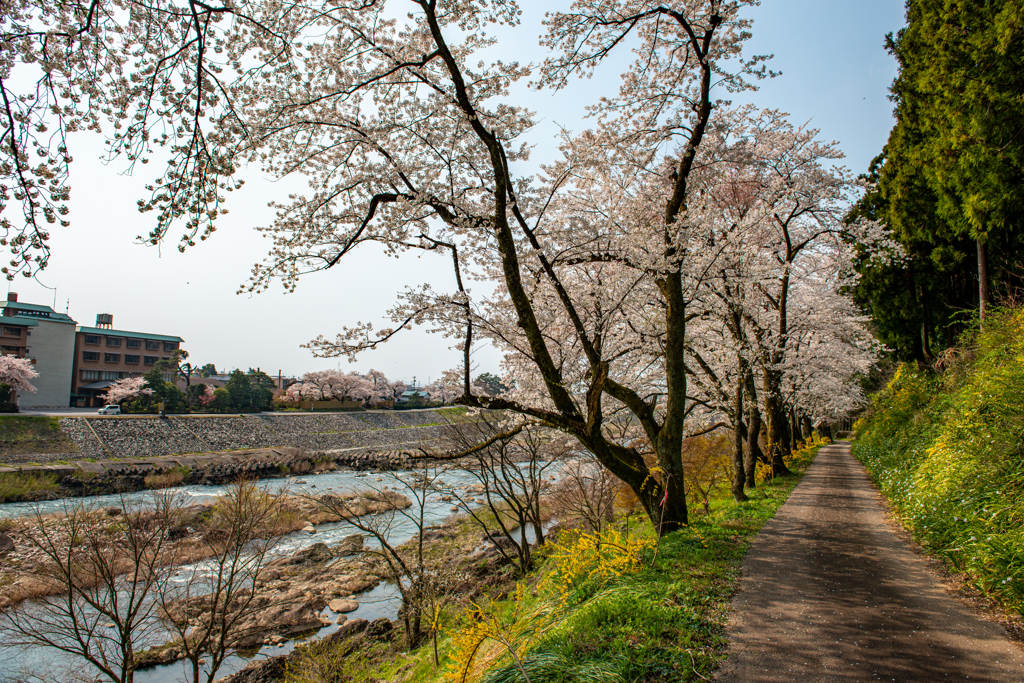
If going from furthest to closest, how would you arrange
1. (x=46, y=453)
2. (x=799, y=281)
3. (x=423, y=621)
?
(x=46, y=453), (x=799, y=281), (x=423, y=621)

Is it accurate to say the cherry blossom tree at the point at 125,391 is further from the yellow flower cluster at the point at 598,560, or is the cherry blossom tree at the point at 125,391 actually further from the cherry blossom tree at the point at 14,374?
the yellow flower cluster at the point at 598,560

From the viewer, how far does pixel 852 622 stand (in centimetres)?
433

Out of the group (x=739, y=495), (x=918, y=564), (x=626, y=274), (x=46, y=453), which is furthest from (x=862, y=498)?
(x=46, y=453)

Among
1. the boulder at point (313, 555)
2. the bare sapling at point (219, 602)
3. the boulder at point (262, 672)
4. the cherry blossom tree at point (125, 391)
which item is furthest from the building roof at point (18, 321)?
the boulder at point (262, 672)

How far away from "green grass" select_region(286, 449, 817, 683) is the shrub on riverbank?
2.27m

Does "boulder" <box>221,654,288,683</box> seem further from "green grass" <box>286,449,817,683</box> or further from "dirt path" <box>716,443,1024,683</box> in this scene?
"dirt path" <box>716,443,1024,683</box>

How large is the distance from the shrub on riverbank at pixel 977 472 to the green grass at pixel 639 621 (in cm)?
227

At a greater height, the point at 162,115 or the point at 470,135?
the point at 470,135

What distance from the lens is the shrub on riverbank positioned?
14.6 feet

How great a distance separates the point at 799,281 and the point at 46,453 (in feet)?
139

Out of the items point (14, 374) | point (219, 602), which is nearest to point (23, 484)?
point (219, 602)

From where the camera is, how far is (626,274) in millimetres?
8766

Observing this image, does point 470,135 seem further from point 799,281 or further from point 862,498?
point 799,281

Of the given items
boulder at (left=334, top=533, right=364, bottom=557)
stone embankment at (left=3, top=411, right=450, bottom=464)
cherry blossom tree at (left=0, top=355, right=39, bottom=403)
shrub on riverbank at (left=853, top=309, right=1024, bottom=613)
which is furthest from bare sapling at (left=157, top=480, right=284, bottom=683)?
cherry blossom tree at (left=0, top=355, right=39, bottom=403)
